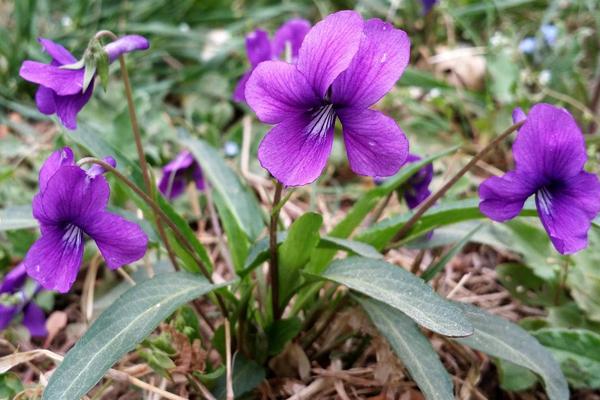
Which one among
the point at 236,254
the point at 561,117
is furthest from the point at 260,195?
the point at 561,117

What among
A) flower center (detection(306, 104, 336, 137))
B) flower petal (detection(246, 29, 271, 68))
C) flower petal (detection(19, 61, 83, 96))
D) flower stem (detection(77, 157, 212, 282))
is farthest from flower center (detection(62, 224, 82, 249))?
flower petal (detection(246, 29, 271, 68))

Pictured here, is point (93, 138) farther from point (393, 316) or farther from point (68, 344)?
point (393, 316)

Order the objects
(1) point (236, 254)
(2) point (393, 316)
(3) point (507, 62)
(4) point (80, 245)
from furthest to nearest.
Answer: (3) point (507, 62) → (1) point (236, 254) → (2) point (393, 316) → (4) point (80, 245)

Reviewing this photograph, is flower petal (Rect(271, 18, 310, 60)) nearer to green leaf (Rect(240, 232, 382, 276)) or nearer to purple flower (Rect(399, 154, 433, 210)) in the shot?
purple flower (Rect(399, 154, 433, 210))

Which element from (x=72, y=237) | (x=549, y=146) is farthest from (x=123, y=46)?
(x=549, y=146)

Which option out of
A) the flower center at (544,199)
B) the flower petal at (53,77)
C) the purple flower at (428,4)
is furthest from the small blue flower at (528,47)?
the flower petal at (53,77)

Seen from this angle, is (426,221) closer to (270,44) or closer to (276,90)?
(276,90)
